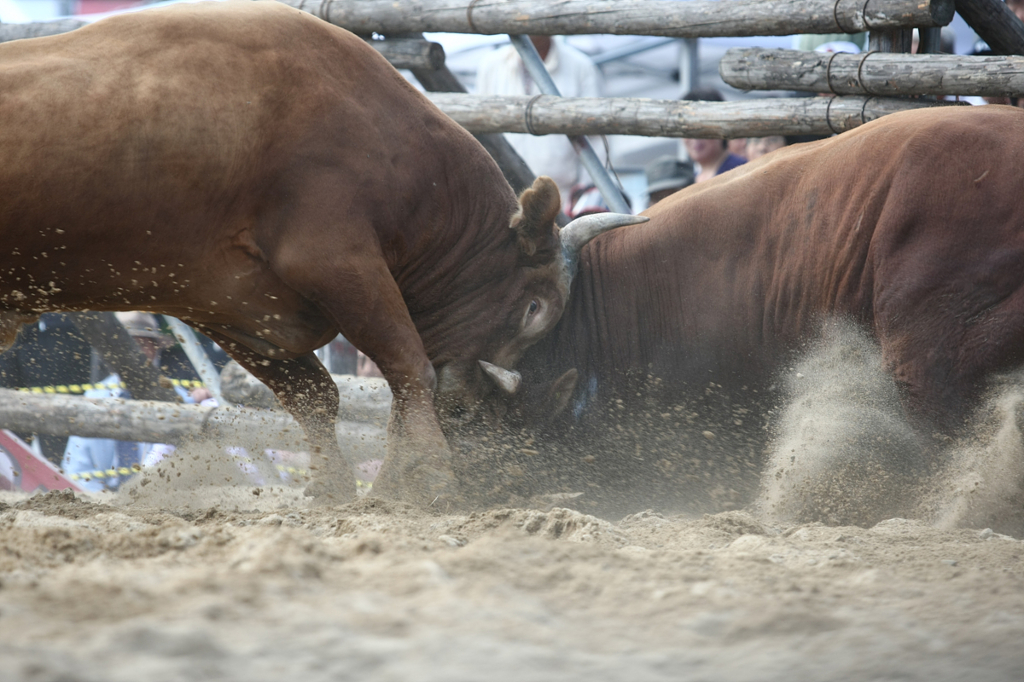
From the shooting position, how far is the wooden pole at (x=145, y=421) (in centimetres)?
528

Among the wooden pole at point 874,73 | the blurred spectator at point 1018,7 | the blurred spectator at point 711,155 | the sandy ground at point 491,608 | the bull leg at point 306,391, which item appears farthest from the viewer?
the blurred spectator at point 711,155

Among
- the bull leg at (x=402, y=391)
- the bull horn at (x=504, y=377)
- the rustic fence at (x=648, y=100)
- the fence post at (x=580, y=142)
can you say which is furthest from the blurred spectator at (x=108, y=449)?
the bull leg at (x=402, y=391)

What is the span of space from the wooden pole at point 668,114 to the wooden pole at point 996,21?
17.7 inches

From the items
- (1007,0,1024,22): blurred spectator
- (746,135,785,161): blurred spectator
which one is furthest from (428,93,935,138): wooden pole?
(1007,0,1024,22): blurred spectator

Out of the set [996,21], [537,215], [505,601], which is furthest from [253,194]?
[996,21]

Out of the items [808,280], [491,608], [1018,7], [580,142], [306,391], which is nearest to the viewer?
[491,608]

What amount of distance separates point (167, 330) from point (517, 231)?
10.2 ft

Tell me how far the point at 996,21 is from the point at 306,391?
353 cm

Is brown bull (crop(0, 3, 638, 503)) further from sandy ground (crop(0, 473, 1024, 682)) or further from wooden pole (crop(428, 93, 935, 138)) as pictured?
wooden pole (crop(428, 93, 935, 138))

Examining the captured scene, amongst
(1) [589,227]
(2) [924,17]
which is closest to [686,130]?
(2) [924,17]

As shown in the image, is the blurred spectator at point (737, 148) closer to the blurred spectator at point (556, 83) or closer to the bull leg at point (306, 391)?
the blurred spectator at point (556, 83)

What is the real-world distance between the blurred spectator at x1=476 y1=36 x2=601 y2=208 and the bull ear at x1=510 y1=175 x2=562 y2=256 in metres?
2.64

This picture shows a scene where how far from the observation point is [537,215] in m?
3.62

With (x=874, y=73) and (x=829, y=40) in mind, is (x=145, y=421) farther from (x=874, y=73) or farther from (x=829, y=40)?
A: (x=829, y=40)
